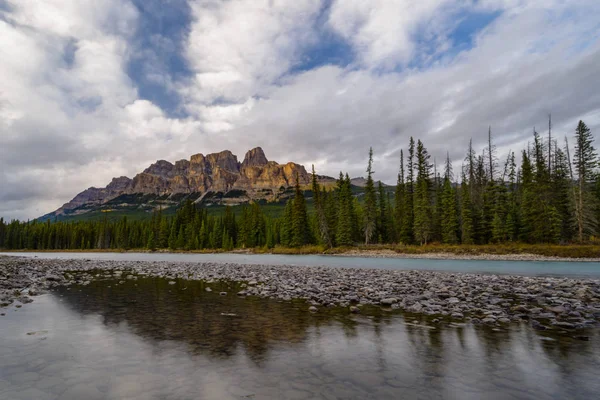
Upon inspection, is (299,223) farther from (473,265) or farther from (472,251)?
(473,265)

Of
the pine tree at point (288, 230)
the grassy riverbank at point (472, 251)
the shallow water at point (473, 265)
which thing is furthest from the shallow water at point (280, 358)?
the pine tree at point (288, 230)

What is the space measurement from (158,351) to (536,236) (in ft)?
215

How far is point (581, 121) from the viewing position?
185 feet

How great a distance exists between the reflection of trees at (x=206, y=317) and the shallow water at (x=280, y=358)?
0.20 feet

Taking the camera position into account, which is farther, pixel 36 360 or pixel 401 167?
pixel 401 167

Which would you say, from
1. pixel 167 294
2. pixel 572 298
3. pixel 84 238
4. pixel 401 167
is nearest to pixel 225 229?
pixel 401 167

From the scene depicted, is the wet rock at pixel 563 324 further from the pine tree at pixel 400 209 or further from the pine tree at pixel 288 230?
the pine tree at pixel 288 230

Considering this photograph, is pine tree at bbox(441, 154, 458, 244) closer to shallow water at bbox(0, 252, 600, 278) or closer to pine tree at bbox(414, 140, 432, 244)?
pine tree at bbox(414, 140, 432, 244)

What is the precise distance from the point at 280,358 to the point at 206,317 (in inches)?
196

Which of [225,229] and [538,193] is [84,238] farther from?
[538,193]

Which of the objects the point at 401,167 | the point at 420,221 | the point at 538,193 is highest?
the point at 401,167

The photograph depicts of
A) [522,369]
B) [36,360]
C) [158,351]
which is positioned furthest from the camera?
[158,351]

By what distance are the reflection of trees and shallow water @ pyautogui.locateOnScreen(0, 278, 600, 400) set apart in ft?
0.20

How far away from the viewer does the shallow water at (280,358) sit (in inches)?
215
